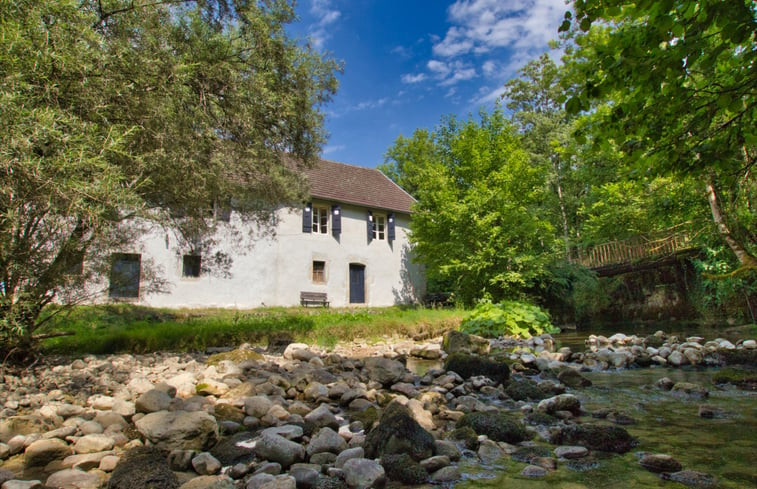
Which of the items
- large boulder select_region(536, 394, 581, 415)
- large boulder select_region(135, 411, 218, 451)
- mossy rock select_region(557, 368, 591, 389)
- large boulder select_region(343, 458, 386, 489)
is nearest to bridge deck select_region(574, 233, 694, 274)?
mossy rock select_region(557, 368, 591, 389)

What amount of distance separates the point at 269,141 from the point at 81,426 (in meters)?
7.34

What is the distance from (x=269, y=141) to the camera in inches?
388

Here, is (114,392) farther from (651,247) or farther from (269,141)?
(651,247)

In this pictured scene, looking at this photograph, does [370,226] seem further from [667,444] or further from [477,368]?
[667,444]

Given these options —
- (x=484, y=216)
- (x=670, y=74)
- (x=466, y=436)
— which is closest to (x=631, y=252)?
(x=484, y=216)

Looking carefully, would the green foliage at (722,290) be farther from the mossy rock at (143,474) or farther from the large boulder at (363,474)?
the mossy rock at (143,474)

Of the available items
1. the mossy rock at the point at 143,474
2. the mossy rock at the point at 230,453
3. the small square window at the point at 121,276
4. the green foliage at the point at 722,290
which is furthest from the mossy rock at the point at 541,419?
the green foliage at the point at 722,290

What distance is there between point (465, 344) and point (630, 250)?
40.1 ft

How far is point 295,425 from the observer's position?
12.6 feet

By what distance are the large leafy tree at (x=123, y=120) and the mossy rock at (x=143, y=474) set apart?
279 centimetres

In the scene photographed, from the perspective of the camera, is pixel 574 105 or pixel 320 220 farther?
pixel 320 220

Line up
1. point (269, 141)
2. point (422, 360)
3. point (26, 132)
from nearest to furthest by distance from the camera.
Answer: point (26, 132) < point (422, 360) < point (269, 141)

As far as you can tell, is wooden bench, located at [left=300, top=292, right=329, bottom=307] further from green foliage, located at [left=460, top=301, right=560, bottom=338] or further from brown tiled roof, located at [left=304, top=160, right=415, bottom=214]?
green foliage, located at [left=460, top=301, right=560, bottom=338]

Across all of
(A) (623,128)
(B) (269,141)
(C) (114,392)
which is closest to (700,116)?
(A) (623,128)
